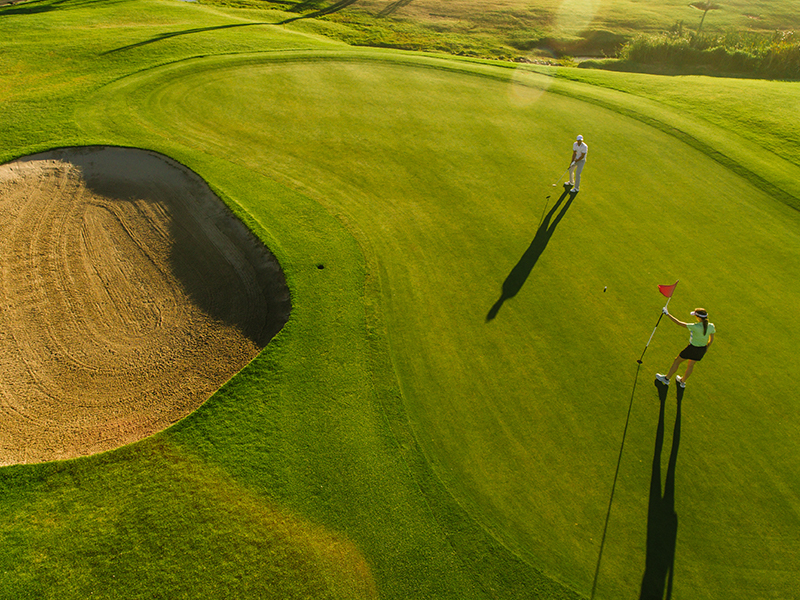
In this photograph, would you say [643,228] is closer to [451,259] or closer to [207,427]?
[451,259]

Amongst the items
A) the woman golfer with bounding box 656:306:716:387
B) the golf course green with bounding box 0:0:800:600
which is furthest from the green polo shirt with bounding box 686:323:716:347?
the golf course green with bounding box 0:0:800:600

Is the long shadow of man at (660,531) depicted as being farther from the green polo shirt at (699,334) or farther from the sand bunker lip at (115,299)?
the sand bunker lip at (115,299)

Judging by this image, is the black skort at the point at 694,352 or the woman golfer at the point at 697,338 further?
the black skort at the point at 694,352

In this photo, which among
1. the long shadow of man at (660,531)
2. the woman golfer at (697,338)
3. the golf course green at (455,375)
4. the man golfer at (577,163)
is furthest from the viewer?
the man golfer at (577,163)

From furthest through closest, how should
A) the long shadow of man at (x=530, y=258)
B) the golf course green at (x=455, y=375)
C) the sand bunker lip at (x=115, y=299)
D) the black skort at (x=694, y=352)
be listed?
1. the long shadow of man at (x=530, y=258)
2. the sand bunker lip at (x=115, y=299)
3. the black skort at (x=694, y=352)
4. the golf course green at (x=455, y=375)

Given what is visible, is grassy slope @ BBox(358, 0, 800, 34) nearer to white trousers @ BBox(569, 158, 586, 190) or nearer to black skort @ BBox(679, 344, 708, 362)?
white trousers @ BBox(569, 158, 586, 190)

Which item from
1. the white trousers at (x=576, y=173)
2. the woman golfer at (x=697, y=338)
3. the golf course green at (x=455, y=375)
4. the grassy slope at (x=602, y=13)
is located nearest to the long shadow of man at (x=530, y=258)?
the golf course green at (x=455, y=375)

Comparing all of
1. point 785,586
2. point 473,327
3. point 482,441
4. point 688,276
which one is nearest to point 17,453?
point 482,441

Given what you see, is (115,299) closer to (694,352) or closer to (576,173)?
(694,352)
